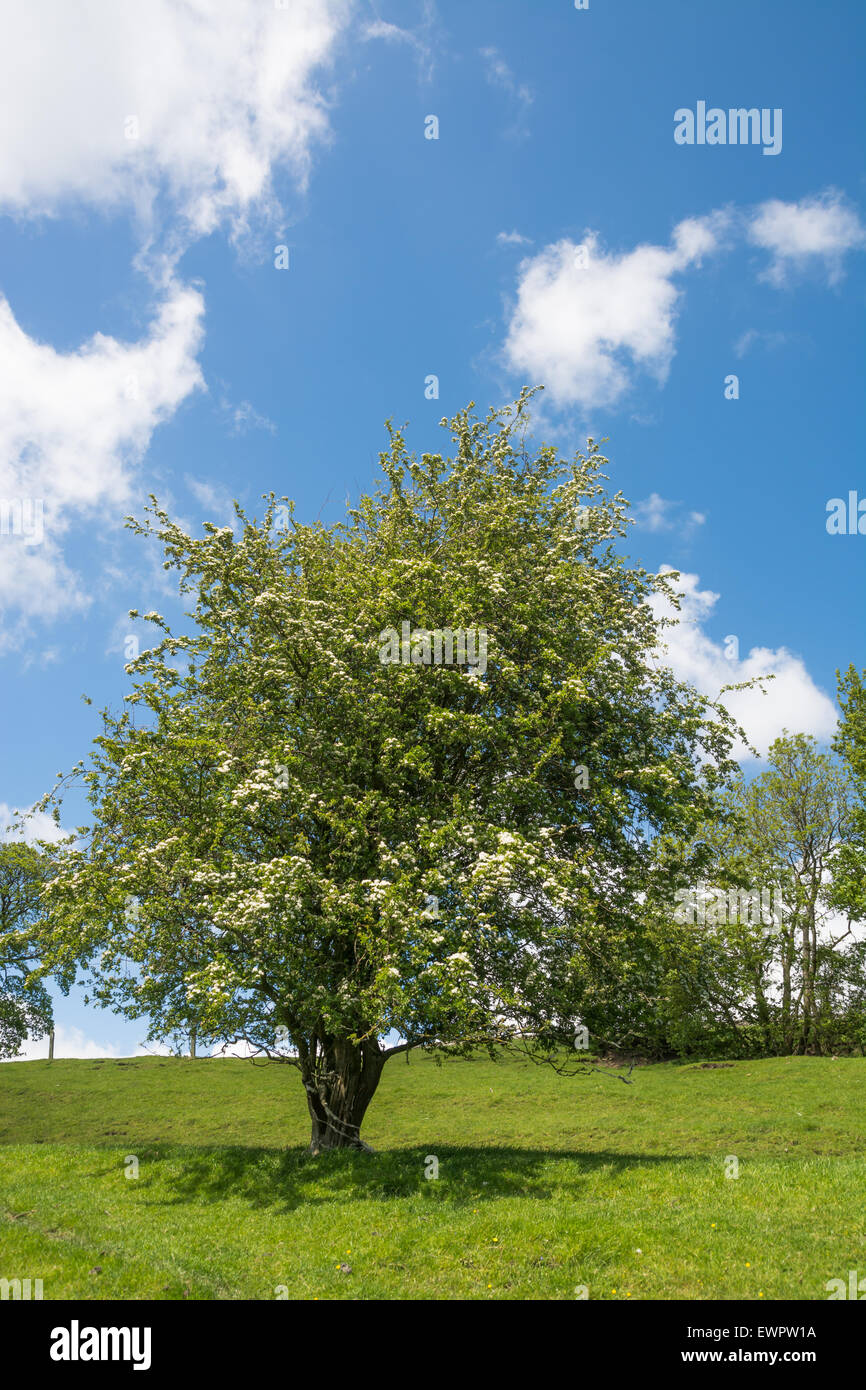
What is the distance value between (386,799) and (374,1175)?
8186 millimetres

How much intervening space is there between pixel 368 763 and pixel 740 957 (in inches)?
1597

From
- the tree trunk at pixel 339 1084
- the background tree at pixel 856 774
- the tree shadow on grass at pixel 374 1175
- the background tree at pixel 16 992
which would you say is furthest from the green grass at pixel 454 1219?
the background tree at pixel 16 992

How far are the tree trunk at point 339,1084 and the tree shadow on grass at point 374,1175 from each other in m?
1.06

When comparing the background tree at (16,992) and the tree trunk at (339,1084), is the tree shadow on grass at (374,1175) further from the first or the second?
the background tree at (16,992)

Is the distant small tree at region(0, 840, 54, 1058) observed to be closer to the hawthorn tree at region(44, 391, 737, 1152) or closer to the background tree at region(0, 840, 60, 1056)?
the background tree at region(0, 840, 60, 1056)

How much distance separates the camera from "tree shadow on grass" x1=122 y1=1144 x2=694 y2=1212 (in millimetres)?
16906

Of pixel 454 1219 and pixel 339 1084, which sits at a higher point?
pixel 339 1084

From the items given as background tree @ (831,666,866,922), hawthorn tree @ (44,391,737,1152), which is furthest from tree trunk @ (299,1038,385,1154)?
background tree @ (831,666,866,922)

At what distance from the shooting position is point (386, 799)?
1941 centimetres

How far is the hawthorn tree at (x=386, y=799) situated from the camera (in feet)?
58.0

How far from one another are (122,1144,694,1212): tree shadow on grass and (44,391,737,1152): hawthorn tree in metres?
2.31

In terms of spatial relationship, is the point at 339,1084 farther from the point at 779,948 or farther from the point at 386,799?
the point at 779,948

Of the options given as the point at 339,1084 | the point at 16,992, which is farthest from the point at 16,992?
the point at 339,1084
